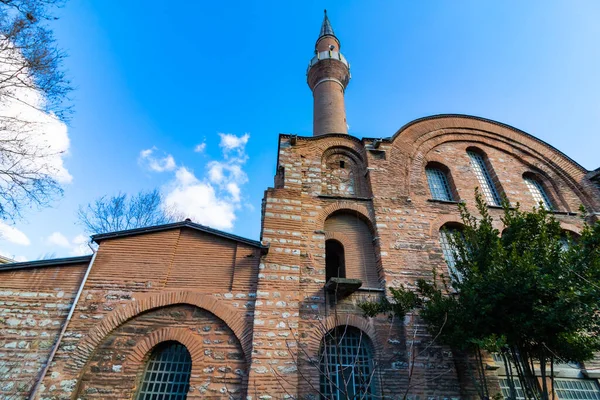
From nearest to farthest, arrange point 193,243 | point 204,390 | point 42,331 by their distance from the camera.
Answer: point 204,390
point 42,331
point 193,243

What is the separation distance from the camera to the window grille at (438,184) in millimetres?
9484

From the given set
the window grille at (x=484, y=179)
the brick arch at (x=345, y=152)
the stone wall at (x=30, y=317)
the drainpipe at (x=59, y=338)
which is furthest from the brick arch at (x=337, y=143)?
the stone wall at (x=30, y=317)

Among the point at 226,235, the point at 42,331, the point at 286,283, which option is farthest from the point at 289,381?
the point at 42,331

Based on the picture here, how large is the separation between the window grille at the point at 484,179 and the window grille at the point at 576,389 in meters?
4.56

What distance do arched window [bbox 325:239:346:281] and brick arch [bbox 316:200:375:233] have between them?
639 mm

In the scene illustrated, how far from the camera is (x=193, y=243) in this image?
A: 6.84 m

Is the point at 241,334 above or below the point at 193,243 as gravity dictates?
below

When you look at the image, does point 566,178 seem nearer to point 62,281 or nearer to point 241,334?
point 241,334

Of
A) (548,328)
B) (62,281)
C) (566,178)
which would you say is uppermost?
(566,178)

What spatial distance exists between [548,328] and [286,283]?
14.1 feet

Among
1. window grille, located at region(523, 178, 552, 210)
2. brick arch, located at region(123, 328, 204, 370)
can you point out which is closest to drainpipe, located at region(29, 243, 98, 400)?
brick arch, located at region(123, 328, 204, 370)

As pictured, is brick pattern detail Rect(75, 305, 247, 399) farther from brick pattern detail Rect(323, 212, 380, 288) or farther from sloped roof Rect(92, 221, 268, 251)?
brick pattern detail Rect(323, 212, 380, 288)

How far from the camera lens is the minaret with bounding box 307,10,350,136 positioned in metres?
13.8

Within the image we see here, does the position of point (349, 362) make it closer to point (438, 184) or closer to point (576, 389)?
point (576, 389)
